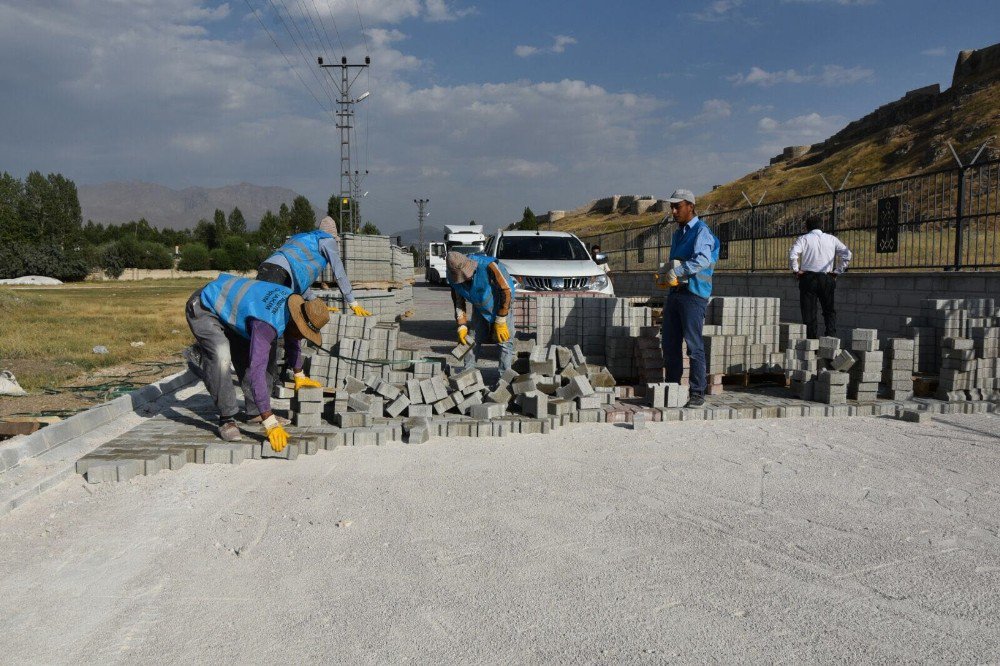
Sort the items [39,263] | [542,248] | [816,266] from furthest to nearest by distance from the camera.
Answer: [39,263] → [542,248] → [816,266]

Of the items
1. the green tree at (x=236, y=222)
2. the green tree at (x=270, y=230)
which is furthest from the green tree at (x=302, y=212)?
the green tree at (x=236, y=222)

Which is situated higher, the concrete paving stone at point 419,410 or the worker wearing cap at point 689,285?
the worker wearing cap at point 689,285

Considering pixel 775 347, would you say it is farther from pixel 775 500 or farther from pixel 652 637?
pixel 652 637

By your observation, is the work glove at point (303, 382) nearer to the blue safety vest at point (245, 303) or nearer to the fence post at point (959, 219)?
the blue safety vest at point (245, 303)

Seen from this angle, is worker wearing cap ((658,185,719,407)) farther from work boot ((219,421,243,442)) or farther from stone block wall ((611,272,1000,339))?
work boot ((219,421,243,442))

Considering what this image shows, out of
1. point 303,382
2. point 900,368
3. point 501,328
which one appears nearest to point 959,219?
point 900,368

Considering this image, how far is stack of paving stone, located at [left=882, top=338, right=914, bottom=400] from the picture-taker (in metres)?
7.09

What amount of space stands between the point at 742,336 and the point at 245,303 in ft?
17.3

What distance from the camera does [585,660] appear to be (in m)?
2.48

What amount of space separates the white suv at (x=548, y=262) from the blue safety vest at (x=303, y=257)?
3.46m

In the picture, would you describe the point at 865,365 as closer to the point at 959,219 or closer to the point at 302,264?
→ the point at 959,219

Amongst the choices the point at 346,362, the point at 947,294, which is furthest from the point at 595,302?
the point at 947,294

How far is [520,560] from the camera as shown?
3.33m

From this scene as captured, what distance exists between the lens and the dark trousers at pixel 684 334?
255 inches
